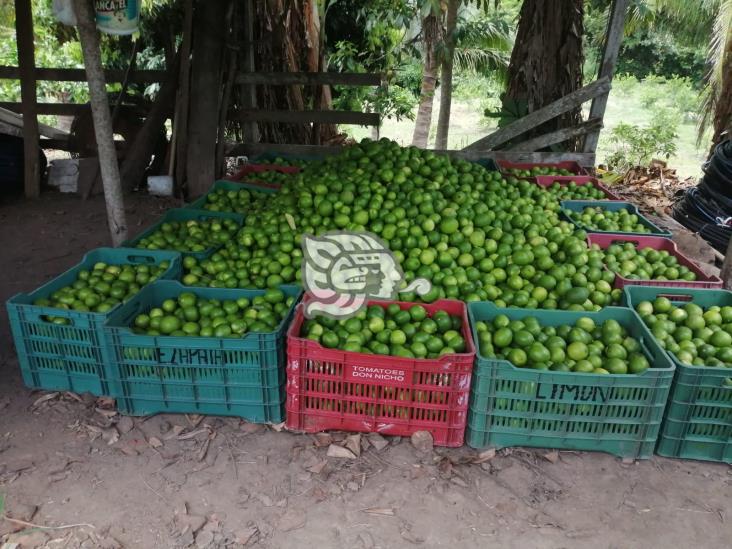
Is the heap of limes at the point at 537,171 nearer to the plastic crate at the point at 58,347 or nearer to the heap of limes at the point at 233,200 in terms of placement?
the heap of limes at the point at 233,200

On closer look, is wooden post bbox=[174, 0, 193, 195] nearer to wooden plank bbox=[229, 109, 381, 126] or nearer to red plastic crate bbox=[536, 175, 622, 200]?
wooden plank bbox=[229, 109, 381, 126]

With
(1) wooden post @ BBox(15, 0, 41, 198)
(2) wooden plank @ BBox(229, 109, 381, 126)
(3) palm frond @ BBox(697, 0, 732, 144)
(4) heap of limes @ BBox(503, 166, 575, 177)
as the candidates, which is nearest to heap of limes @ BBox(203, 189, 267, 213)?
(2) wooden plank @ BBox(229, 109, 381, 126)

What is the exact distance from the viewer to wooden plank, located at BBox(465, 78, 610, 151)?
7167 mm

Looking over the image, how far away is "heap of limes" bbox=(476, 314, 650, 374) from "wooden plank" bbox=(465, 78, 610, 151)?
4468 mm

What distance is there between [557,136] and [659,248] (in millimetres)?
2960

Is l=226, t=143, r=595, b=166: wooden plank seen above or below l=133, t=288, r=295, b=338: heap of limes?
above

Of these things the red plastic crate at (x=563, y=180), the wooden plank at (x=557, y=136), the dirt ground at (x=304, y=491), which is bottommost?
the dirt ground at (x=304, y=491)

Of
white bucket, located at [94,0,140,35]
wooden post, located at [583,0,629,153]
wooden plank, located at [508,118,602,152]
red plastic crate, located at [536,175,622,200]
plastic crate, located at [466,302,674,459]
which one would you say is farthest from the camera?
wooden plank, located at [508,118,602,152]

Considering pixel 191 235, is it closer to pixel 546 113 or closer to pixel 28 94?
pixel 28 94

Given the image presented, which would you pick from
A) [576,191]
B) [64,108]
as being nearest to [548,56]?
[576,191]

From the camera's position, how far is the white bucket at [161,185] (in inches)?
296

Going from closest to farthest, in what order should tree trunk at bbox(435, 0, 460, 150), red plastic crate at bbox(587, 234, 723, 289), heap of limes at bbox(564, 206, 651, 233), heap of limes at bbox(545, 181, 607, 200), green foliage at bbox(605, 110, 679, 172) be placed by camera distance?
red plastic crate at bbox(587, 234, 723, 289) → heap of limes at bbox(564, 206, 651, 233) → heap of limes at bbox(545, 181, 607, 200) → tree trunk at bbox(435, 0, 460, 150) → green foliage at bbox(605, 110, 679, 172)

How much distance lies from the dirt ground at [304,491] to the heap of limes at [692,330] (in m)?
0.66

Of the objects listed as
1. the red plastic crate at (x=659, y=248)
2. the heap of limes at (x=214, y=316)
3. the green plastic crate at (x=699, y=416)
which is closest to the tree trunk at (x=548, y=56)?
the red plastic crate at (x=659, y=248)
